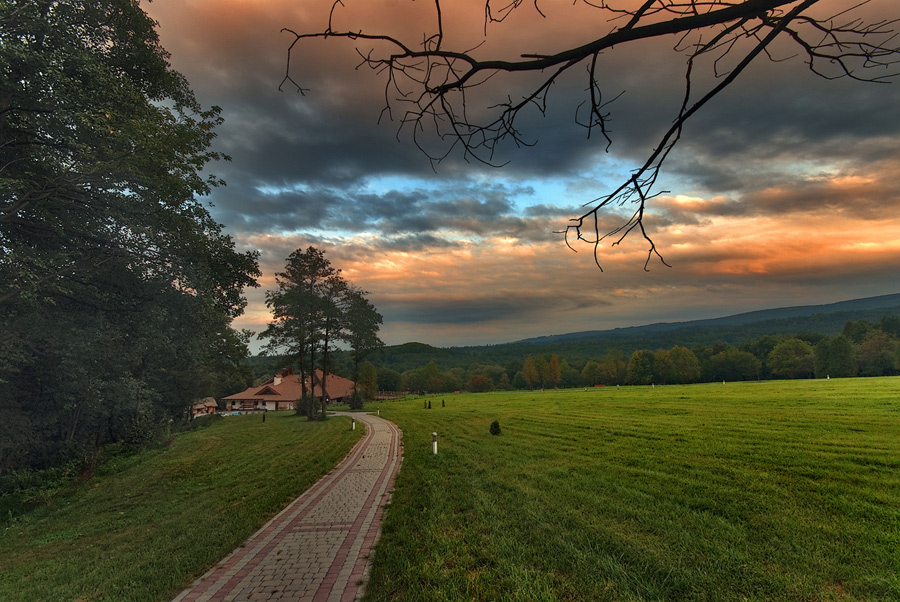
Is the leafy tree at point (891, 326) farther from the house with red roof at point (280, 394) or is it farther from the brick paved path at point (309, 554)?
the brick paved path at point (309, 554)

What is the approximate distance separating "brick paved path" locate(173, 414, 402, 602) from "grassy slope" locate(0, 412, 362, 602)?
13.5 inches

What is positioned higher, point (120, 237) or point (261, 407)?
point (120, 237)

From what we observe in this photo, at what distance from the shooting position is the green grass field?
13.6ft

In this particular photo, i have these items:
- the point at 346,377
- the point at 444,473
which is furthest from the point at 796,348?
the point at 444,473

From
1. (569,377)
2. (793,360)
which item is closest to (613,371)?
(569,377)

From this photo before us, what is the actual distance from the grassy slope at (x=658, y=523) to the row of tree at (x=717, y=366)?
56.6 metres

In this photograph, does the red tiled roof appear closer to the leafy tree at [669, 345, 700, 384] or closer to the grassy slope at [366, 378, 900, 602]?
the grassy slope at [366, 378, 900, 602]

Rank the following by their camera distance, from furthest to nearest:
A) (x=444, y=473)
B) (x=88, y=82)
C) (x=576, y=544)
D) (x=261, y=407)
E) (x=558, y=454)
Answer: (x=261, y=407) < (x=558, y=454) < (x=444, y=473) < (x=88, y=82) < (x=576, y=544)

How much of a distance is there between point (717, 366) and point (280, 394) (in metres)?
93.7

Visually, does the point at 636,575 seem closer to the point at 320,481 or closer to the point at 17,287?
the point at 320,481

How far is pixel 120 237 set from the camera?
28.2 feet

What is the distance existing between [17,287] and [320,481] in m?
7.69

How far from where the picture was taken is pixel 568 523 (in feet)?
19.1

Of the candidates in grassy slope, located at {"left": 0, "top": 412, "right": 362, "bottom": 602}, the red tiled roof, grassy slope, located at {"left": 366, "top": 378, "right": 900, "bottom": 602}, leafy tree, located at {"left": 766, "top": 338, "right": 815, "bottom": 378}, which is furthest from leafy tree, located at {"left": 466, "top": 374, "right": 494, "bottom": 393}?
grassy slope, located at {"left": 366, "top": 378, "right": 900, "bottom": 602}
